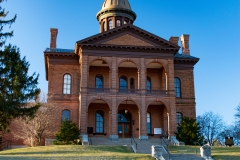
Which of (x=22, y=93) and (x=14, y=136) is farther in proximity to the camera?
(x=14, y=136)

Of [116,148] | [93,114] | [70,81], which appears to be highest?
[70,81]

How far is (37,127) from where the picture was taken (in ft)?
118

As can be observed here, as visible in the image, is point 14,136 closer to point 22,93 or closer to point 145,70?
point 22,93

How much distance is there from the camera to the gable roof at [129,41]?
38375 millimetres

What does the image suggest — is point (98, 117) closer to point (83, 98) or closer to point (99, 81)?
point (99, 81)

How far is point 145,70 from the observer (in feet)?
128

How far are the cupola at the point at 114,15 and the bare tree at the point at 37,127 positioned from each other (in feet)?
51.8

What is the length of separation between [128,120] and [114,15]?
15.4m

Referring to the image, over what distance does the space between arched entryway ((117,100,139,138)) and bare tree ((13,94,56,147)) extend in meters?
7.48

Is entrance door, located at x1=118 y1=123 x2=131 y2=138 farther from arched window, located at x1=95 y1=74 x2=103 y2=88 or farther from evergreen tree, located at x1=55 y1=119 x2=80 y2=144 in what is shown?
evergreen tree, located at x1=55 y1=119 x2=80 y2=144

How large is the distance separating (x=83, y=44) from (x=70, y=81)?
496cm

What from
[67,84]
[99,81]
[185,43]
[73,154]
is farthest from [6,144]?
[185,43]

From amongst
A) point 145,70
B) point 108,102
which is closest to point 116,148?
point 108,102

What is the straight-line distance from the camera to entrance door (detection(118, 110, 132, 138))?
134 ft
